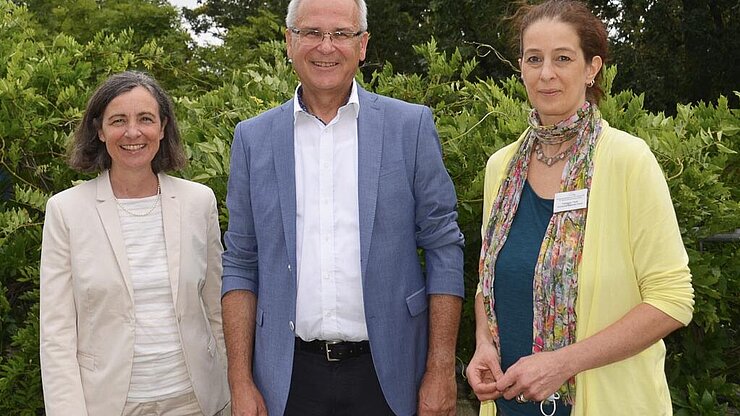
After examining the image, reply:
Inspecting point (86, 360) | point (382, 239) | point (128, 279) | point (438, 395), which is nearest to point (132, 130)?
point (128, 279)

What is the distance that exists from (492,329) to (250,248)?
3.08ft

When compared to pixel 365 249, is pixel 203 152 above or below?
above

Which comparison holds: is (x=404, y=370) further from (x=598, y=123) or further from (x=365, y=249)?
(x=598, y=123)

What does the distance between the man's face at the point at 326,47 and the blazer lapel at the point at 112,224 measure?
845 millimetres

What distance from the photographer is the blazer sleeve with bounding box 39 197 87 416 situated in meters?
2.75

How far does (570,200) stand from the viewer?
2.25m

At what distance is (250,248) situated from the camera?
289 cm

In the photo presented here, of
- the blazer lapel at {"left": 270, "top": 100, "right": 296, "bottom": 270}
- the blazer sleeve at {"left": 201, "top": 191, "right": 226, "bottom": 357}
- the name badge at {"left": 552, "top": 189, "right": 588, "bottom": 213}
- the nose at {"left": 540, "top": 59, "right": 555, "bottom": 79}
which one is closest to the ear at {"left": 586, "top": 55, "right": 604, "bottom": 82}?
the nose at {"left": 540, "top": 59, "right": 555, "bottom": 79}

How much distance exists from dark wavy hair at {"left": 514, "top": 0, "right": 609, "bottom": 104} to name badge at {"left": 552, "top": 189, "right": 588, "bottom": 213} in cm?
37

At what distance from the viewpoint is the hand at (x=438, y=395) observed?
8.94ft

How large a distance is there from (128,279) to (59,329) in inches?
11.4

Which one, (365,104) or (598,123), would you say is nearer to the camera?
(598,123)

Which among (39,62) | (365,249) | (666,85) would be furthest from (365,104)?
(666,85)

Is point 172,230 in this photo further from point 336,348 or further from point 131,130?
point 336,348
